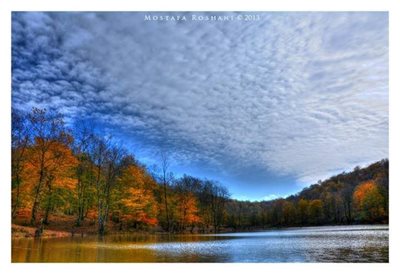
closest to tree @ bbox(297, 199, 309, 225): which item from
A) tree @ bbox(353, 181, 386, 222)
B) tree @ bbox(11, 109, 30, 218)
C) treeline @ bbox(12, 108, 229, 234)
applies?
tree @ bbox(353, 181, 386, 222)

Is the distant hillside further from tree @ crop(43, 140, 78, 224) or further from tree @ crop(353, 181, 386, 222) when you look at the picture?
tree @ crop(43, 140, 78, 224)

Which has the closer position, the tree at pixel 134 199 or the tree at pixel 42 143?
the tree at pixel 42 143

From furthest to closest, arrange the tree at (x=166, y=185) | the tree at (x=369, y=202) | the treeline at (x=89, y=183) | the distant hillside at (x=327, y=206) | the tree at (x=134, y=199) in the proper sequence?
the distant hillside at (x=327, y=206) → the tree at (x=369, y=202) → the tree at (x=166, y=185) → the tree at (x=134, y=199) → the treeline at (x=89, y=183)

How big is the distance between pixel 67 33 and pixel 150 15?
3576mm

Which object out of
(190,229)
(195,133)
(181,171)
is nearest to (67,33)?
(195,133)

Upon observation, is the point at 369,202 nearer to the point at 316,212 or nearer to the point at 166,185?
the point at 316,212

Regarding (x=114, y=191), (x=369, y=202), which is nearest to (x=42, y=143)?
(x=114, y=191)

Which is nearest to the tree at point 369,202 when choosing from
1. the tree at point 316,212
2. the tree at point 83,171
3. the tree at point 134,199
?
the tree at point 316,212

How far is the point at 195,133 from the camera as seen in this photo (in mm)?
21344

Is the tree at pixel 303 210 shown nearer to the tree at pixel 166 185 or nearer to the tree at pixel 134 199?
the tree at pixel 166 185

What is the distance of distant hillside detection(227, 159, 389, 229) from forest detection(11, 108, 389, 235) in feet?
0.36

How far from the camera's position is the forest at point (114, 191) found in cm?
1966

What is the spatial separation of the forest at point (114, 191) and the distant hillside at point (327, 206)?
0.36ft
